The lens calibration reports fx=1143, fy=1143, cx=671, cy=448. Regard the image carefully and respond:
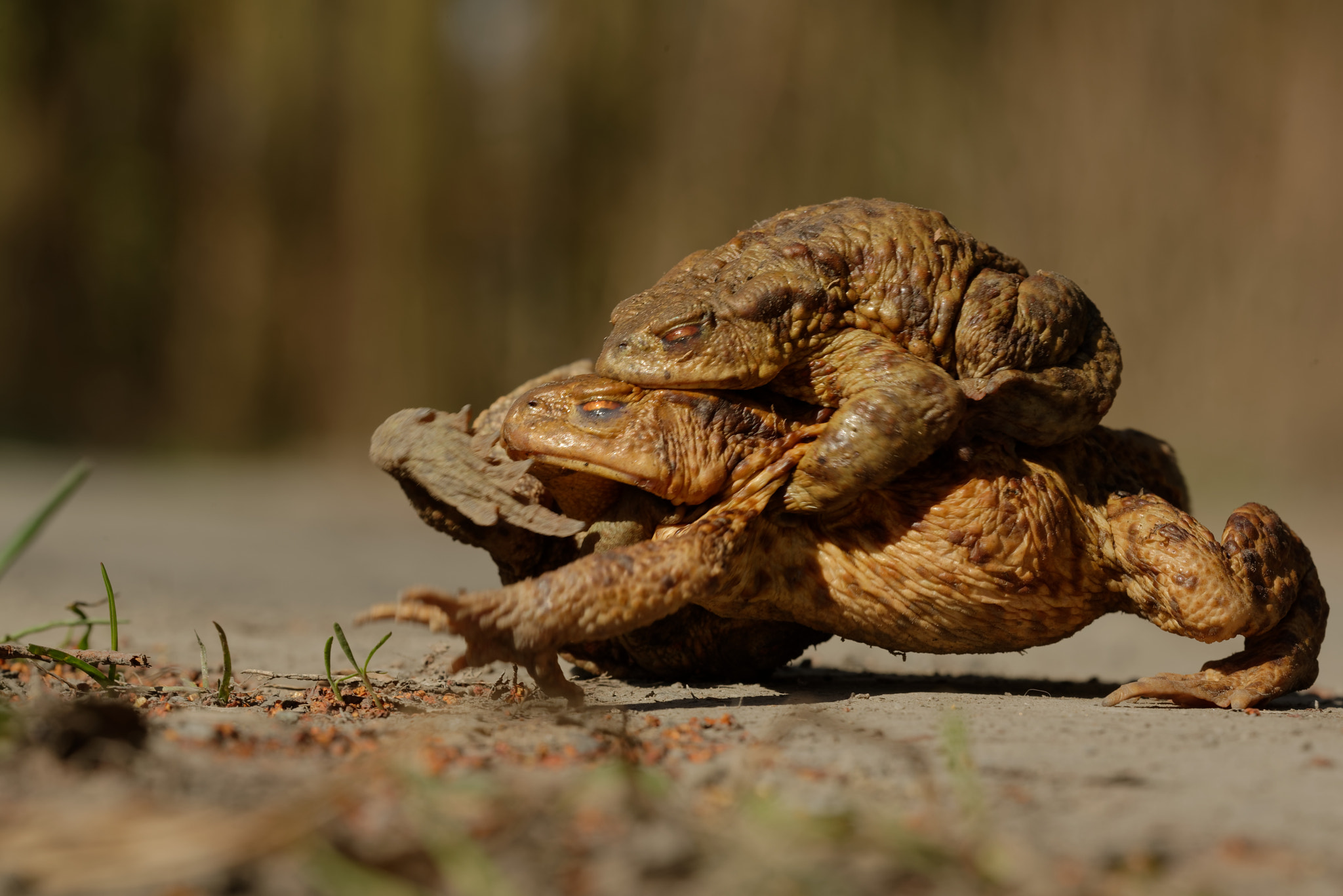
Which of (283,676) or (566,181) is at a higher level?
(566,181)

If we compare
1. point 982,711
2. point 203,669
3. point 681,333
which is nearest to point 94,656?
point 203,669

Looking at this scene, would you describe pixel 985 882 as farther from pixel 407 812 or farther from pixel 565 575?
pixel 565 575

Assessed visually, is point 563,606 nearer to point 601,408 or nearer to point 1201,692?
point 601,408

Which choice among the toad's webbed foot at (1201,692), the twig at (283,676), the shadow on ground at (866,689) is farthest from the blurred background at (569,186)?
the twig at (283,676)

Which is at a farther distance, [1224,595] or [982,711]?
[1224,595]

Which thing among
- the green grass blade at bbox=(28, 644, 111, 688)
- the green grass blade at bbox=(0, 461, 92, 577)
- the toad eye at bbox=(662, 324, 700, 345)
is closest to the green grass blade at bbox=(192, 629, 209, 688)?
the green grass blade at bbox=(28, 644, 111, 688)

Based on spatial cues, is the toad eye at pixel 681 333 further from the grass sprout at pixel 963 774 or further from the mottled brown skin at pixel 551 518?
the grass sprout at pixel 963 774

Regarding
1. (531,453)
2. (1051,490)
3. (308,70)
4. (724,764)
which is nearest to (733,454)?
(531,453)
